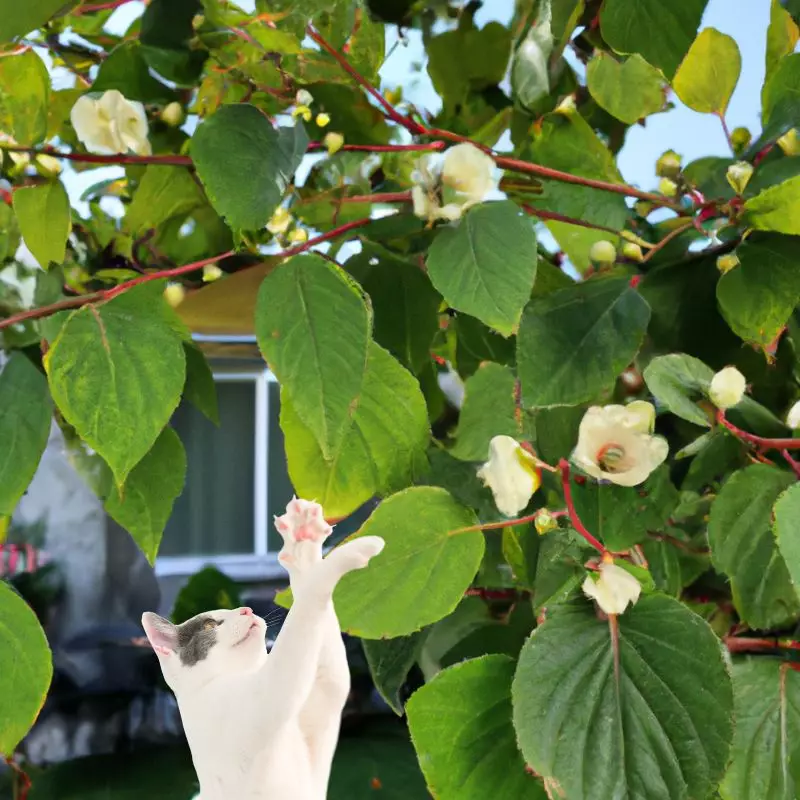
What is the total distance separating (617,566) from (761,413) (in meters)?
0.07

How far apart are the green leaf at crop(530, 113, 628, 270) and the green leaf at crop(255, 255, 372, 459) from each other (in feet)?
0.27

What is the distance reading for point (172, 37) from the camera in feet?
0.85

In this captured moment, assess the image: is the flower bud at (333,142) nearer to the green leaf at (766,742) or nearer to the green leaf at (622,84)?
the green leaf at (622,84)

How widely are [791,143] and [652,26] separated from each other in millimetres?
50

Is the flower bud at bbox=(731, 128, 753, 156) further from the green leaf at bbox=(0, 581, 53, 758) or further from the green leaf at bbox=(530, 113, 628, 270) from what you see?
the green leaf at bbox=(0, 581, 53, 758)

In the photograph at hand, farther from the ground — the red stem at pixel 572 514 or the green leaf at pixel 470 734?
the red stem at pixel 572 514

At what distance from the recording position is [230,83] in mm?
254

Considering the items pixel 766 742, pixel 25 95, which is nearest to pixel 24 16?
pixel 25 95

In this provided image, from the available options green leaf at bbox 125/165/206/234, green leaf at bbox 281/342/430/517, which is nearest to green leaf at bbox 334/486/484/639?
green leaf at bbox 281/342/430/517

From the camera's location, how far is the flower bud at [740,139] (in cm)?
24

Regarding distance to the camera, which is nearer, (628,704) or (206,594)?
(628,704)

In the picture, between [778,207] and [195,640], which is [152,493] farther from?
[778,207]

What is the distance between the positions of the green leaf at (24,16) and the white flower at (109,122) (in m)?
0.03

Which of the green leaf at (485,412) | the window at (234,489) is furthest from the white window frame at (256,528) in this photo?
the green leaf at (485,412)
